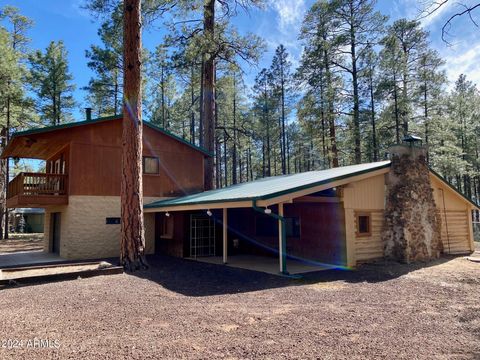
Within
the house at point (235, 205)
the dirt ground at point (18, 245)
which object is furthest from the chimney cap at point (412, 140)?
the dirt ground at point (18, 245)

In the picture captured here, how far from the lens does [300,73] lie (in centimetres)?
2369

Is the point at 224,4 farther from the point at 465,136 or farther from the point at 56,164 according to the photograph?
the point at 465,136

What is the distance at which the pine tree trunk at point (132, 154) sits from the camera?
9.60m

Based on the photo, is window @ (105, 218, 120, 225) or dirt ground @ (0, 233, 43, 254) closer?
window @ (105, 218, 120, 225)

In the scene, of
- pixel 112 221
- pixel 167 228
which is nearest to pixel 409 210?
pixel 167 228

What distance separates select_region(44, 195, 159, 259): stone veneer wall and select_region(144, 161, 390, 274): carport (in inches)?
58.5

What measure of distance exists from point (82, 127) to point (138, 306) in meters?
9.59

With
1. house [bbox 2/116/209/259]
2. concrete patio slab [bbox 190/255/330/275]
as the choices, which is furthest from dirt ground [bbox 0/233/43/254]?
concrete patio slab [bbox 190/255/330/275]

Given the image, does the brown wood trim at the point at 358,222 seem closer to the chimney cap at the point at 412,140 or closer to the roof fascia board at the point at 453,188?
the chimney cap at the point at 412,140

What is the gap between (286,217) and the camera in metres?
12.2

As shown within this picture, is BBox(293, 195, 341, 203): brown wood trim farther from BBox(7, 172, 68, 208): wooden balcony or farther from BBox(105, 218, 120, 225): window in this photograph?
BBox(7, 172, 68, 208): wooden balcony

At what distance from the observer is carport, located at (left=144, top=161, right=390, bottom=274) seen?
863 centimetres

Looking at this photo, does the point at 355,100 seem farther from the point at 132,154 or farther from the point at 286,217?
the point at 132,154

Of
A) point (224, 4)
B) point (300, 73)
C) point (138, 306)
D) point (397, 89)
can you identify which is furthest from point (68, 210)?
point (397, 89)
